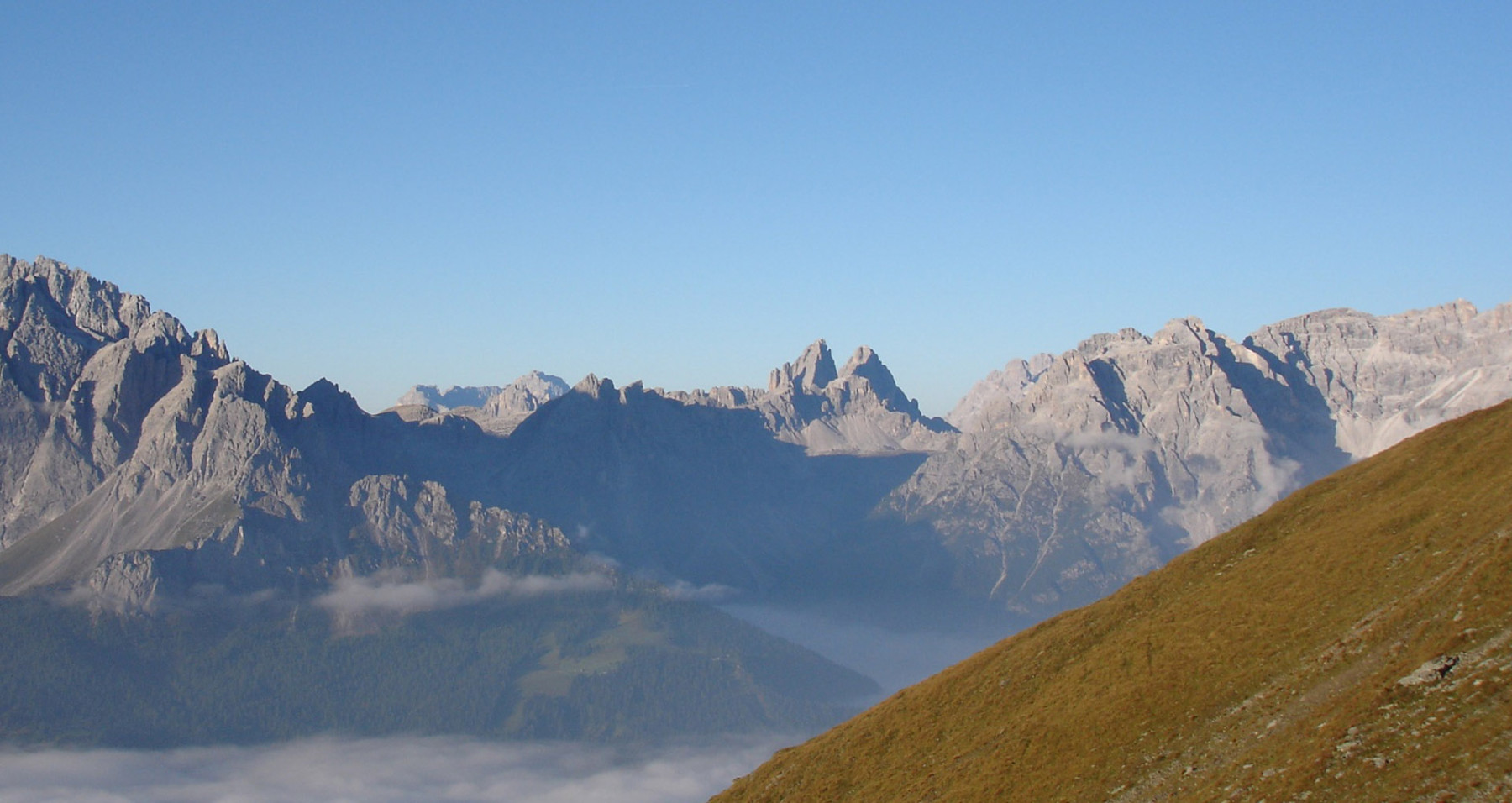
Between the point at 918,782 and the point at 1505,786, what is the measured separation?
64.8 meters

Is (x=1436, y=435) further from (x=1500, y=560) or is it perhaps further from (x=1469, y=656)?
(x=1469, y=656)

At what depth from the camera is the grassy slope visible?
8606cm

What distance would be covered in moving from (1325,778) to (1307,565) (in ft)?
156

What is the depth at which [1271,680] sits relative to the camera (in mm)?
109625

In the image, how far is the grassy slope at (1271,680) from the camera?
3388 inches

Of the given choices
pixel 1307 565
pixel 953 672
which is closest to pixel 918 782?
pixel 953 672

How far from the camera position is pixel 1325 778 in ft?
279

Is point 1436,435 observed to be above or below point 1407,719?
above

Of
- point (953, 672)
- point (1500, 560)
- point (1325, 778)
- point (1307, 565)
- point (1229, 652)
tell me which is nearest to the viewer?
point (1325, 778)

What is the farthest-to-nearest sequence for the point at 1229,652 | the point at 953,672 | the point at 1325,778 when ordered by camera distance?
the point at 953,672
the point at 1229,652
the point at 1325,778

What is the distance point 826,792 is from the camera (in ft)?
468

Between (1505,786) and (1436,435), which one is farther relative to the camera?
(1436,435)

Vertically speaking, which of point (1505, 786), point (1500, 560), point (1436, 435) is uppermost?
point (1436, 435)

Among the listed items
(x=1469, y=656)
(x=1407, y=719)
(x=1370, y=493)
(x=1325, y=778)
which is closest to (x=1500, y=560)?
(x=1469, y=656)
